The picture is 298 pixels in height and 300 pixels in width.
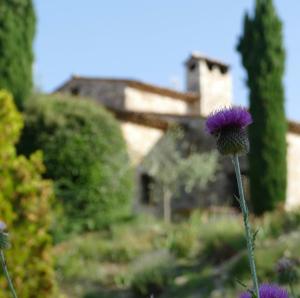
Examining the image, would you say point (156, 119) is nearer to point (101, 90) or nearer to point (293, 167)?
point (101, 90)

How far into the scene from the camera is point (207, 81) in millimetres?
27125

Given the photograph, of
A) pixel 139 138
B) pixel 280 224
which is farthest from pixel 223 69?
pixel 280 224

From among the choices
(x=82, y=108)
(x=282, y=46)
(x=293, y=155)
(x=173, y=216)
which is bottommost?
(x=173, y=216)

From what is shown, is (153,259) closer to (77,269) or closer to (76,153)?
(77,269)

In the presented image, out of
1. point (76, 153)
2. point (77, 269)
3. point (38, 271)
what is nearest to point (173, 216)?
point (76, 153)

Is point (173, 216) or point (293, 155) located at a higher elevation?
point (293, 155)

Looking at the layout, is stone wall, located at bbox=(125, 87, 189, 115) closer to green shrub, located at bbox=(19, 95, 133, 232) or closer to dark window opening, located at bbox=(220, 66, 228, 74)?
dark window opening, located at bbox=(220, 66, 228, 74)

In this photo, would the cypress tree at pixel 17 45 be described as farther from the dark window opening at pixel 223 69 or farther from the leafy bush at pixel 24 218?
the dark window opening at pixel 223 69

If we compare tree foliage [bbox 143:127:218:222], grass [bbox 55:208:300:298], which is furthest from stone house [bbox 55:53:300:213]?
grass [bbox 55:208:300:298]

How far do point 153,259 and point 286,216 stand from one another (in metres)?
3.70

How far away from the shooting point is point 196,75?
26.9 m

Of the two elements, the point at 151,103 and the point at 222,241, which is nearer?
the point at 222,241

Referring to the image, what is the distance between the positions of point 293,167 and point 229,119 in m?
19.1

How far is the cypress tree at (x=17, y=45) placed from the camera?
1567cm
